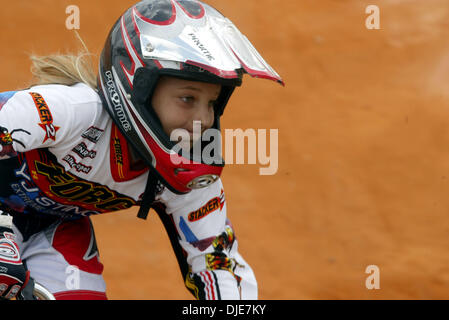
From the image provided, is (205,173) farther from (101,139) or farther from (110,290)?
(110,290)

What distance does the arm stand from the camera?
2.82 metres

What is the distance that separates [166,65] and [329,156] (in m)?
2.75

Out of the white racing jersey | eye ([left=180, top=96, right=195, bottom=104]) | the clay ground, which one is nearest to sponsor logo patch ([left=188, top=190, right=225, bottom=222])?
the white racing jersey

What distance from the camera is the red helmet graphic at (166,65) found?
248cm

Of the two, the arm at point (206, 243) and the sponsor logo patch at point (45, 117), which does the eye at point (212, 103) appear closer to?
the arm at point (206, 243)

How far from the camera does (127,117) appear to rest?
2.63 metres

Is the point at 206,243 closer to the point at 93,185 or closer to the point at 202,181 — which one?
the point at 202,181

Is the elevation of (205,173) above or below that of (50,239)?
above

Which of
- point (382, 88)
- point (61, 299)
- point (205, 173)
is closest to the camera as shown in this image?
Result: point (205, 173)

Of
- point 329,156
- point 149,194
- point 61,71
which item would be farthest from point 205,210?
point 329,156

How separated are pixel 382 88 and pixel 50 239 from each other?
9.69ft

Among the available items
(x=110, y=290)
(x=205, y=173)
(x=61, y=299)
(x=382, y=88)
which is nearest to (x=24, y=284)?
(x=61, y=299)

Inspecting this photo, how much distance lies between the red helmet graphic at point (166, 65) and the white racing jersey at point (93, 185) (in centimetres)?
11

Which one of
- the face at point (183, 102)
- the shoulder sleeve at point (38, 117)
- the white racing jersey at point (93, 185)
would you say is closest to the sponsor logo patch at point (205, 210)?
→ the white racing jersey at point (93, 185)
